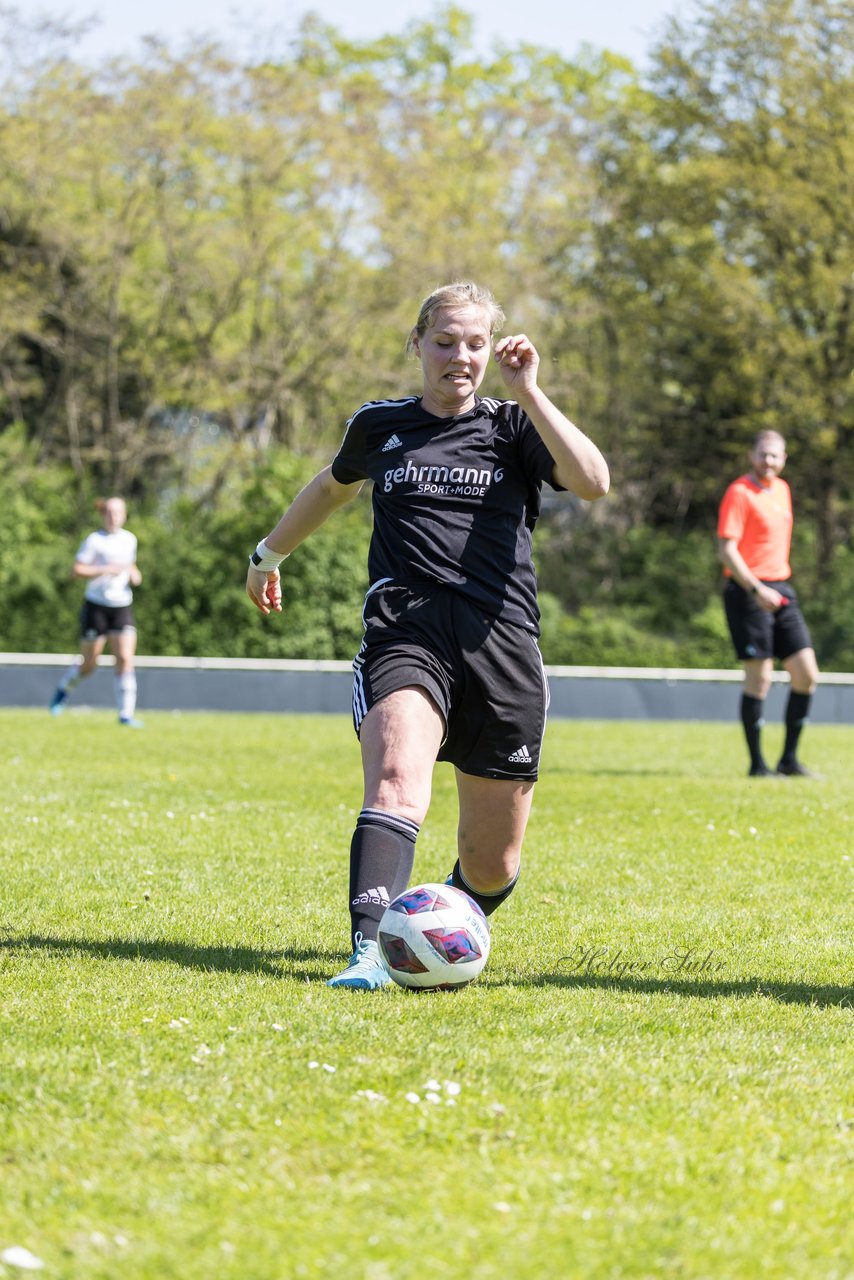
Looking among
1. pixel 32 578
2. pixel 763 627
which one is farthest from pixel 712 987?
pixel 32 578

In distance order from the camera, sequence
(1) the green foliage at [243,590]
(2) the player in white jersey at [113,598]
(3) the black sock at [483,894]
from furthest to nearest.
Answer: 1. (1) the green foliage at [243,590]
2. (2) the player in white jersey at [113,598]
3. (3) the black sock at [483,894]

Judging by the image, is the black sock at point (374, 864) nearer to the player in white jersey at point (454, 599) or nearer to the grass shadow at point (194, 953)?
the player in white jersey at point (454, 599)

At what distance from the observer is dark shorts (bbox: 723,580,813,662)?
12148 mm

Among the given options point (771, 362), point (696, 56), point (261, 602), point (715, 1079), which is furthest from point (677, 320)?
point (715, 1079)

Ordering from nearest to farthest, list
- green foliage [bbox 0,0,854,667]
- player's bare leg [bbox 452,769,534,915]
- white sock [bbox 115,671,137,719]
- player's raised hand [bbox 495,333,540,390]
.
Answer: player's raised hand [bbox 495,333,540,390], player's bare leg [bbox 452,769,534,915], white sock [bbox 115,671,137,719], green foliage [bbox 0,0,854,667]

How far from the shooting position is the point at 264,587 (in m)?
5.68

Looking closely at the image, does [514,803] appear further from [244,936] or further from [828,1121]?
[828,1121]

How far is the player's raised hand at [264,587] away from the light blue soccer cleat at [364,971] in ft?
4.50

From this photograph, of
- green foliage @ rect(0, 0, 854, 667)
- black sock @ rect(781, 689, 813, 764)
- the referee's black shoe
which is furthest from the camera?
green foliage @ rect(0, 0, 854, 667)

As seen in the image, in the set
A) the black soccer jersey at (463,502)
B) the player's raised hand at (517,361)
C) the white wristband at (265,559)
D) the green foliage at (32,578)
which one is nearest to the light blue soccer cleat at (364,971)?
the black soccer jersey at (463,502)

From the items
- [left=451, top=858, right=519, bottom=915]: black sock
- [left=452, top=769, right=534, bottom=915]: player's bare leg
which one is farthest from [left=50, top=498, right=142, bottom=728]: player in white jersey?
[left=452, top=769, right=534, bottom=915]: player's bare leg

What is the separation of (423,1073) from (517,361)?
86.8 inches

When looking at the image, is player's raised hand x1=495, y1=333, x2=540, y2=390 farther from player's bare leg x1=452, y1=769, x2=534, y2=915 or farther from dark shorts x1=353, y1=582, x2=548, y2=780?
player's bare leg x1=452, y1=769, x2=534, y2=915

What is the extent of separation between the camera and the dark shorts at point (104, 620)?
17.2 meters
